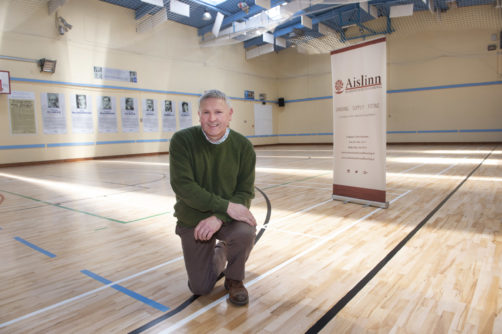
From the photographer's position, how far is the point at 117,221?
13.1ft

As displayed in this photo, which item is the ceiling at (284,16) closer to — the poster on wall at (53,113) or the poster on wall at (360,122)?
the poster on wall at (53,113)

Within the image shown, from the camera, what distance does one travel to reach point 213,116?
6.53 feet

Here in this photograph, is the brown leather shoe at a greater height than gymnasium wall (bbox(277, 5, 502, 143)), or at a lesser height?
lesser

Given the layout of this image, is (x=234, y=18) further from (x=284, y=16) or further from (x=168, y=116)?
(x=168, y=116)

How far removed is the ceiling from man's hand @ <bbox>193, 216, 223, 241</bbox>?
32.3ft

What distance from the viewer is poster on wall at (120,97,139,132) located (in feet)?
44.3

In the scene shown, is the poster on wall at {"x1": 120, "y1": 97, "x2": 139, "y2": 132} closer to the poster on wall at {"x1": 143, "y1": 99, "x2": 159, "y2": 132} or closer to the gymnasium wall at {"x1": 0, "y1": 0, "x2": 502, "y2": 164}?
the gymnasium wall at {"x1": 0, "y1": 0, "x2": 502, "y2": 164}

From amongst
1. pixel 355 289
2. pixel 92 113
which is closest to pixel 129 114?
pixel 92 113

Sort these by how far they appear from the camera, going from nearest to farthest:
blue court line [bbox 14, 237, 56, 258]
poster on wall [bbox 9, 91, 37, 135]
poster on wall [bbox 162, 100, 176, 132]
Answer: blue court line [bbox 14, 237, 56, 258]
poster on wall [bbox 9, 91, 37, 135]
poster on wall [bbox 162, 100, 176, 132]

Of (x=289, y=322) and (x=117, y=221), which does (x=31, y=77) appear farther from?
(x=289, y=322)

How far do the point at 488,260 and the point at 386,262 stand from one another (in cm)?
75

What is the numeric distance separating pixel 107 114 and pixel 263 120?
927 cm

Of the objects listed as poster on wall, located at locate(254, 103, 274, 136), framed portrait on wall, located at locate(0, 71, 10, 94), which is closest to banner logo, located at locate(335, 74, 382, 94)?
framed portrait on wall, located at locate(0, 71, 10, 94)

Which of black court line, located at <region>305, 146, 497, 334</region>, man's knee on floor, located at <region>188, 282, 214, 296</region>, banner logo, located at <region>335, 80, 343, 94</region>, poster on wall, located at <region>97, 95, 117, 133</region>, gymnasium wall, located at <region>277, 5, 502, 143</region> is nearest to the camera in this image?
black court line, located at <region>305, 146, 497, 334</region>
